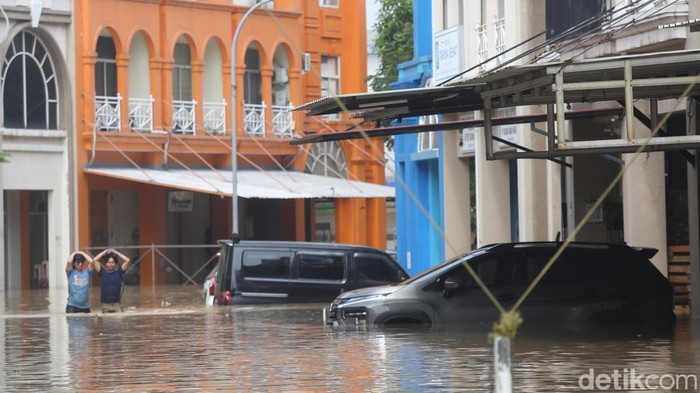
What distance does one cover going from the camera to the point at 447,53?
3725 centimetres

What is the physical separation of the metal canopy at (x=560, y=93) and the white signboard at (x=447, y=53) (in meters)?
13.1

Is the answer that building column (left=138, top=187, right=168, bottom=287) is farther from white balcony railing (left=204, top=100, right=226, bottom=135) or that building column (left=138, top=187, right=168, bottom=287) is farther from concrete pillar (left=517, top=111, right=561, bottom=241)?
concrete pillar (left=517, top=111, right=561, bottom=241)

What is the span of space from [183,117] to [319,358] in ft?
114

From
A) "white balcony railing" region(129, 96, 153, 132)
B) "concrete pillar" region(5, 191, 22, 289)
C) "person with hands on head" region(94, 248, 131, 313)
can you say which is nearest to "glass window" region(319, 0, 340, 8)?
"white balcony railing" region(129, 96, 153, 132)

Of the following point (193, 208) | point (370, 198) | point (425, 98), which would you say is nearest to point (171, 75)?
point (193, 208)

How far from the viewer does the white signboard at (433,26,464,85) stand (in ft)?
120

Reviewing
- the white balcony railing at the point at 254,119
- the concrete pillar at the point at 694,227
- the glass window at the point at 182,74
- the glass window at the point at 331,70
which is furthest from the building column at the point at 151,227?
the concrete pillar at the point at 694,227

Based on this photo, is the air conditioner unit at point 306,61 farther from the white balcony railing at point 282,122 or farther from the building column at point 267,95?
the white balcony railing at point 282,122

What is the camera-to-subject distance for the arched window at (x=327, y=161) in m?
56.4

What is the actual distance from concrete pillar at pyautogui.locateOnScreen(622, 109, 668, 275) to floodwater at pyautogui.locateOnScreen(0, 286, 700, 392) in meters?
3.44

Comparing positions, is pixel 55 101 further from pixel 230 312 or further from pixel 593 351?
pixel 593 351

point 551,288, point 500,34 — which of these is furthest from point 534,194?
point 551,288

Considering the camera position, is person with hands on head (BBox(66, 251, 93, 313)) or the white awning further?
the white awning

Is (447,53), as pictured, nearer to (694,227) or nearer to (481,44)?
(481,44)
